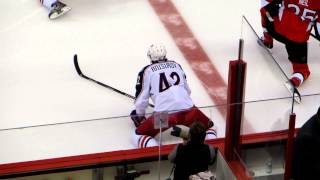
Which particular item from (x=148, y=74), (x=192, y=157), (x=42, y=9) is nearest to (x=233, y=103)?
(x=192, y=157)

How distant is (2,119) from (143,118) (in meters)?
1.07

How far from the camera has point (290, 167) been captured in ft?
8.34

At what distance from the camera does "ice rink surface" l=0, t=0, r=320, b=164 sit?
110 inches

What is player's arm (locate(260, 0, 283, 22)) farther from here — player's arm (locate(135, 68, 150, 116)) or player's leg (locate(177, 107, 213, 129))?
player's leg (locate(177, 107, 213, 129))

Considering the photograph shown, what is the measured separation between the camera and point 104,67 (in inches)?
155

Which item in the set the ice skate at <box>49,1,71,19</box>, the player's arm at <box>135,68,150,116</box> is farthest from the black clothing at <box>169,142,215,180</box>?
the ice skate at <box>49,1,71,19</box>

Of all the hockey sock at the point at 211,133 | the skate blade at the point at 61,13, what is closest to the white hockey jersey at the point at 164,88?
the hockey sock at the point at 211,133

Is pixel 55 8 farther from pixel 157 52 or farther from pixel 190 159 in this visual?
pixel 190 159

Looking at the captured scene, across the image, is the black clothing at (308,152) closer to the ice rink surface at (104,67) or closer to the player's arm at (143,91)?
Answer: the ice rink surface at (104,67)

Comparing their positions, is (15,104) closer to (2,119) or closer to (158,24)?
(2,119)

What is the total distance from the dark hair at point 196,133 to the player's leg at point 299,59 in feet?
4.50

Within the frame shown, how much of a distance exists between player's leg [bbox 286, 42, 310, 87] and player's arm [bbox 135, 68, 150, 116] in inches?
37.4

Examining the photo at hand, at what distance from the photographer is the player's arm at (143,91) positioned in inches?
127

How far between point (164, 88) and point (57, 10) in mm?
1500
